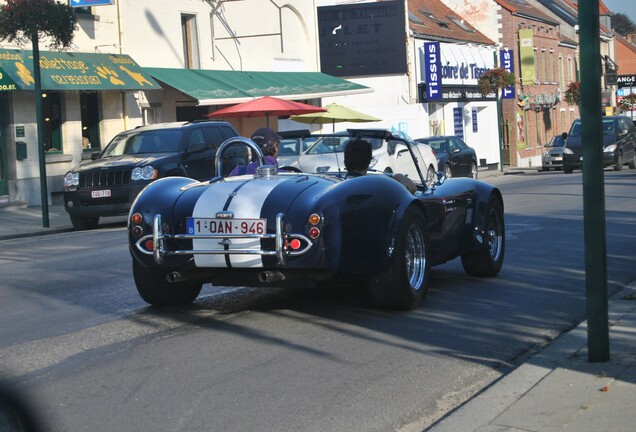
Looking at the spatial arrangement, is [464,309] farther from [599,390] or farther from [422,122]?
[422,122]

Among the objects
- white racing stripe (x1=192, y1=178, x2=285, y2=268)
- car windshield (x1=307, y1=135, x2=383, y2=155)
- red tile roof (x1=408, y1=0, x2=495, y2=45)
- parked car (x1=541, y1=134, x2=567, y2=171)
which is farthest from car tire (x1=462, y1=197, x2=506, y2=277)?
red tile roof (x1=408, y1=0, x2=495, y2=45)

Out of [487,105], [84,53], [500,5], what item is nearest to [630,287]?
[84,53]

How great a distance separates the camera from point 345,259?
7.70 m

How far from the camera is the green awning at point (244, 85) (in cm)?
2902

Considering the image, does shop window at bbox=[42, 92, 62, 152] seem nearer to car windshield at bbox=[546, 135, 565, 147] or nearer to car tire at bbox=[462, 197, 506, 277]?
car tire at bbox=[462, 197, 506, 277]

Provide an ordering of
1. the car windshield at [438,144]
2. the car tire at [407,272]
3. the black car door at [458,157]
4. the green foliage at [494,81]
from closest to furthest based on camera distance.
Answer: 1. the car tire at [407,272]
2. the black car door at [458,157]
3. the car windshield at [438,144]
4. the green foliage at [494,81]

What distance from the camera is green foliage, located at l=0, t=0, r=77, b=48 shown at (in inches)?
811

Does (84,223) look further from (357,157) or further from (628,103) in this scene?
(628,103)

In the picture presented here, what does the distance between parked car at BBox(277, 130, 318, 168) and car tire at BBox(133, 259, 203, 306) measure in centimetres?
A: 226

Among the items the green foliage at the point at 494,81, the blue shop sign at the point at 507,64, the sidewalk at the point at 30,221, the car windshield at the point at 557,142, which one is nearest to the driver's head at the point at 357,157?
the sidewalk at the point at 30,221

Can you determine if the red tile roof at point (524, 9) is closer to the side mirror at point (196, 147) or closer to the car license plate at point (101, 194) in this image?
the side mirror at point (196, 147)

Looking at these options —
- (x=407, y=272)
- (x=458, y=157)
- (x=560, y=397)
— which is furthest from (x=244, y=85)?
(x=560, y=397)

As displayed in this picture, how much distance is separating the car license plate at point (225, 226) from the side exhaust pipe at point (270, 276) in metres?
0.30

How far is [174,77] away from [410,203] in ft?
71.5
